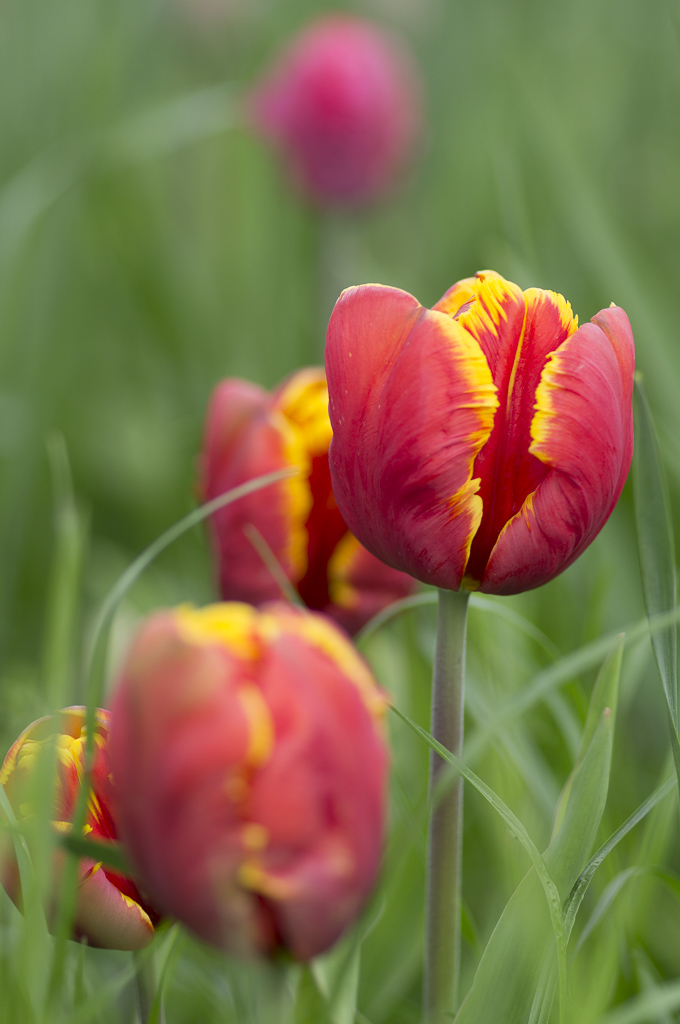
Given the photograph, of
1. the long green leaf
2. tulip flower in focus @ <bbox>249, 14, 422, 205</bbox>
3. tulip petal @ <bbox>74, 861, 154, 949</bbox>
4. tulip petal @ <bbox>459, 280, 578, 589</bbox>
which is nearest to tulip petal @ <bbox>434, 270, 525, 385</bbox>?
tulip petal @ <bbox>459, 280, 578, 589</bbox>

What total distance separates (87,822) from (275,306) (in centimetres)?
128

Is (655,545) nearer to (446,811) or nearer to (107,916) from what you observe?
(446,811)

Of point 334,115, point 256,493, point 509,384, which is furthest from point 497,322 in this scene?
point 334,115

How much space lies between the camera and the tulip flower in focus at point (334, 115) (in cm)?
145

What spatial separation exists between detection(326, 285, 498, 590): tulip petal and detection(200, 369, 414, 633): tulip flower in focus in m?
0.20

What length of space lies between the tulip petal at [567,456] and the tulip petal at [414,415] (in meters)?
0.02

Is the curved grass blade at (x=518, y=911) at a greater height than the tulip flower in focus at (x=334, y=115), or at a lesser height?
lesser

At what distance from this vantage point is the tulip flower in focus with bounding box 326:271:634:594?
0.35 meters

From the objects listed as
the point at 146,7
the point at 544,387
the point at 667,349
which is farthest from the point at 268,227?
the point at 544,387

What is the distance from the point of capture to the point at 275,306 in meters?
1.57

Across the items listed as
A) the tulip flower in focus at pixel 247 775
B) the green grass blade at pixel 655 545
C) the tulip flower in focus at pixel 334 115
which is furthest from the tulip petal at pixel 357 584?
the tulip flower in focus at pixel 334 115

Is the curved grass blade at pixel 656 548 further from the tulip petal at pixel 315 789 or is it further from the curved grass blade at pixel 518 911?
the tulip petal at pixel 315 789

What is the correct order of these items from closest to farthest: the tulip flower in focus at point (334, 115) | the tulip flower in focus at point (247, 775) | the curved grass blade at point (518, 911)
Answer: the tulip flower in focus at point (247, 775) < the curved grass blade at point (518, 911) < the tulip flower in focus at point (334, 115)

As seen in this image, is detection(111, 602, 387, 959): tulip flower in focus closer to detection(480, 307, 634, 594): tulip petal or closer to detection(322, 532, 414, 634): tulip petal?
detection(480, 307, 634, 594): tulip petal
